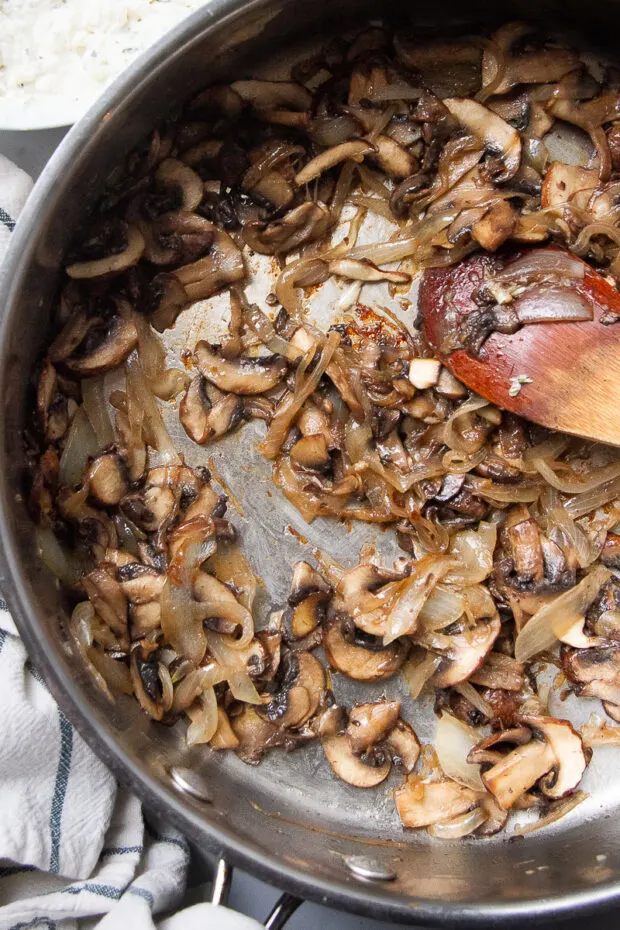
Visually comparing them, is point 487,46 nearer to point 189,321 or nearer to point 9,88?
point 189,321

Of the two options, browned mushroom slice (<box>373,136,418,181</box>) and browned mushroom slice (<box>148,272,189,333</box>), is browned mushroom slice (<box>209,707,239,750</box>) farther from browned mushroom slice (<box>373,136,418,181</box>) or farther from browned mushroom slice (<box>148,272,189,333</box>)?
browned mushroom slice (<box>373,136,418,181</box>)

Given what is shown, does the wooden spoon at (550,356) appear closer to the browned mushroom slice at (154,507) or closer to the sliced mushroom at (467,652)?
the sliced mushroom at (467,652)

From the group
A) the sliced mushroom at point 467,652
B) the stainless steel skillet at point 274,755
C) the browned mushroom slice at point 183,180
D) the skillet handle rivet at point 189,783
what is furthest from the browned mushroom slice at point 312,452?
the skillet handle rivet at point 189,783

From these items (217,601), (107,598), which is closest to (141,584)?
(107,598)

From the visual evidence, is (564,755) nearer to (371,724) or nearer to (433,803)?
(433,803)

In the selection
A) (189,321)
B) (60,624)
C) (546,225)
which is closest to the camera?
(60,624)

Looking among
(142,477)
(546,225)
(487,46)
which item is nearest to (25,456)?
(142,477)
